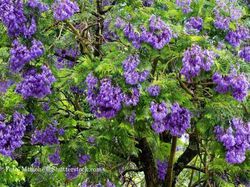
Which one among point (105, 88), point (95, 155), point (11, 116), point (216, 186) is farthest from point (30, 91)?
point (216, 186)

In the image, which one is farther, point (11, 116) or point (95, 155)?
point (95, 155)

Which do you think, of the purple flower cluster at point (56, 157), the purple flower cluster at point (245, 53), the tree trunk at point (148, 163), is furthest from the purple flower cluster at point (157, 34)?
the purple flower cluster at point (56, 157)

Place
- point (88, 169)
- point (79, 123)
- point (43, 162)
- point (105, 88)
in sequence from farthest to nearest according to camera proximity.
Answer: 1. point (43, 162)
2. point (79, 123)
3. point (88, 169)
4. point (105, 88)

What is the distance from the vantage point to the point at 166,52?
17.9 ft

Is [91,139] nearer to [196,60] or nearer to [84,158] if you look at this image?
[84,158]

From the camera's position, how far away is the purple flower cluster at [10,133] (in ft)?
19.3

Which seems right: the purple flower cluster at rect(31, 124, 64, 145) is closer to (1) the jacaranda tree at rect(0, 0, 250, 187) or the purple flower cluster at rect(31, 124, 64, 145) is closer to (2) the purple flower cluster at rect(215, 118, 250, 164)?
(1) the jacaranda tree at rect(0, 0, 250, 187)

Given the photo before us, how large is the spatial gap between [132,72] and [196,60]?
0.67m

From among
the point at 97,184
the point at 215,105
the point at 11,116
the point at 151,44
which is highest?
the point at 151,44

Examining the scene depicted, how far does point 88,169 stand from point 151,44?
8.26 feet

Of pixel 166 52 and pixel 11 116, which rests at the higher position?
pixel 166 52

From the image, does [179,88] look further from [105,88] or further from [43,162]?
[43,162]

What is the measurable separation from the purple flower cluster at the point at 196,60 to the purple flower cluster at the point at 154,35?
26 centimetres

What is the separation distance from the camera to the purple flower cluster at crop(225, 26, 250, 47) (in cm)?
603
